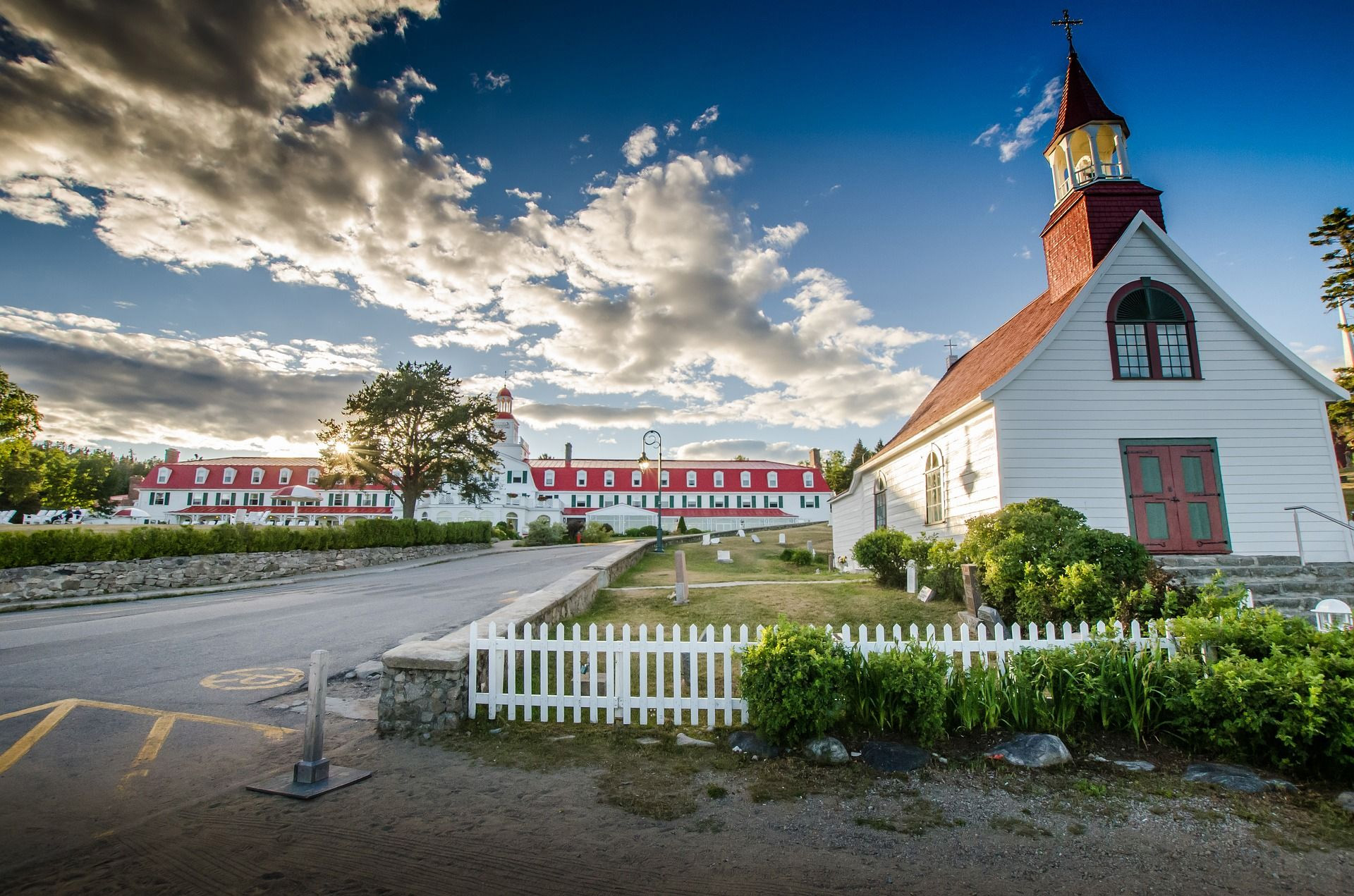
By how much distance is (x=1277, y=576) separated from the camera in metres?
11.4

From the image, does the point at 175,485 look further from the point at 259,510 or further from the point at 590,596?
the point at 590,596

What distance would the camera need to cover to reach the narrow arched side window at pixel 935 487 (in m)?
15.0

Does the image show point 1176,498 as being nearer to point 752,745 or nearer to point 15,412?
point 752,745

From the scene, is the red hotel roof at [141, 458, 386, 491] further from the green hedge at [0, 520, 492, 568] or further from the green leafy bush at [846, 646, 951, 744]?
the green leafy bush at [846, 646, 951, 744]

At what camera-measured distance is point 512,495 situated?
2296 inches

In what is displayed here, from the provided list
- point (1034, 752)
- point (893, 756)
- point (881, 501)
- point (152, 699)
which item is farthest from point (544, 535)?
point (1034, 752)

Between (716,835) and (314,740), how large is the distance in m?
3.07

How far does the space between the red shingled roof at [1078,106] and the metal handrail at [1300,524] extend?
922 cm

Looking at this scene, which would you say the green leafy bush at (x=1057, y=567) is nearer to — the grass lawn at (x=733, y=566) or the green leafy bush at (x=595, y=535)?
the grass lawn at (x=733, y=566)

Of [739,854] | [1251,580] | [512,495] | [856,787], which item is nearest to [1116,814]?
[856,787]

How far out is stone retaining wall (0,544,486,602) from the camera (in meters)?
16.2

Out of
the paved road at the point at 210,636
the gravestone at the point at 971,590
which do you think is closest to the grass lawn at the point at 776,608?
the gravestone at the point at 971,590

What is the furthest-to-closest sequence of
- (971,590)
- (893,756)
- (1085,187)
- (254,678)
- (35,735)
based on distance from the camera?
1. (1085,187)
2. (971,590)
3. (254,678)
4. (35,735)
5. (893,756)

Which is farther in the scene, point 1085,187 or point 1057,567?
point 1085,187
